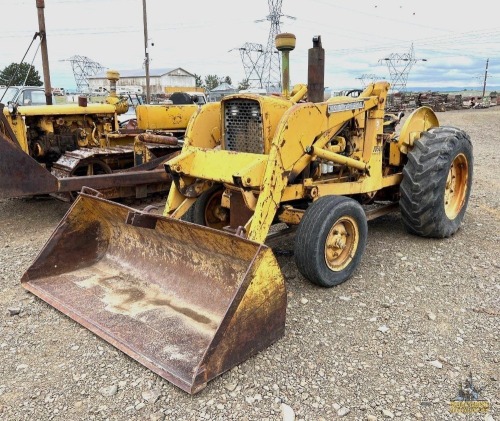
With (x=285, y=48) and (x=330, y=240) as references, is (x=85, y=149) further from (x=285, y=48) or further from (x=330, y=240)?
(x=330, y=240)

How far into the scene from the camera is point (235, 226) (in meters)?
4.61

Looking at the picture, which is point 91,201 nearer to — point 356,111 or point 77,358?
point 77,358

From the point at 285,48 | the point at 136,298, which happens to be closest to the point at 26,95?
the point at 285,48

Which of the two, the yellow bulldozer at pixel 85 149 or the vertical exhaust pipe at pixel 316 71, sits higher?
the vertical exhaust pipe at pixel 316 71

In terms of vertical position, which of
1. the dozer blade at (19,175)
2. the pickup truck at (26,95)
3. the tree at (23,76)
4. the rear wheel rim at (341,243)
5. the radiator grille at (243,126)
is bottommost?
the rear wheel rim at (341,243)

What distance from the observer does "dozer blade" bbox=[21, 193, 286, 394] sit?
306 cm

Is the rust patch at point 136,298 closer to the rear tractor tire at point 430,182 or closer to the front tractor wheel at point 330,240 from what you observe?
the front tractor wheel at point 330,240

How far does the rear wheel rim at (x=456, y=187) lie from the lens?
585 centimetres

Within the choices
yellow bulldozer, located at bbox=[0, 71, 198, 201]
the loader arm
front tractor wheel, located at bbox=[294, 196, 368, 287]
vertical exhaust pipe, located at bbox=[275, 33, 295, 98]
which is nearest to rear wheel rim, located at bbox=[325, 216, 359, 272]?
front tractor wheel, located at bbox=[294, 196, 368, 287]

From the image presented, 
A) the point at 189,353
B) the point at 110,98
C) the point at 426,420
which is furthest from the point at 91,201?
the point at 110,98

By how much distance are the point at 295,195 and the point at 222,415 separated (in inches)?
85.4

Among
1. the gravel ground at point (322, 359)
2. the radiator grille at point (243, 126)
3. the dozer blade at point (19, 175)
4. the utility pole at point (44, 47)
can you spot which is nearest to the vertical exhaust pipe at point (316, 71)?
the radiator grille at point (243, 126)

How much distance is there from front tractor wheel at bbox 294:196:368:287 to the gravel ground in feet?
0.59

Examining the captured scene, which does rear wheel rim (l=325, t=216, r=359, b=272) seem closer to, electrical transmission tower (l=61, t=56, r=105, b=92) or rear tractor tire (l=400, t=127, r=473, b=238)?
rear tractor tire (l=400, t=127, r=473, b=238)
